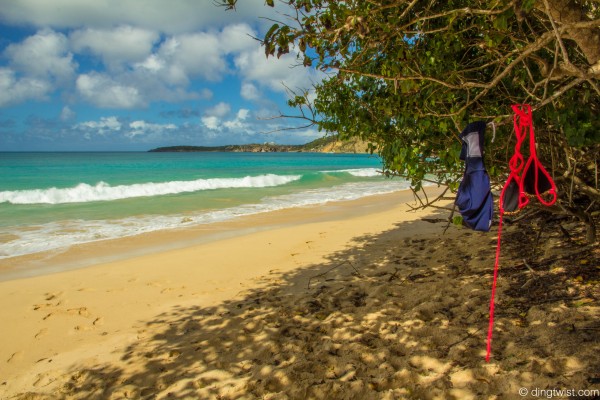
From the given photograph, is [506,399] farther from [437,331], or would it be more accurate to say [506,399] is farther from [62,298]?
[62,298]

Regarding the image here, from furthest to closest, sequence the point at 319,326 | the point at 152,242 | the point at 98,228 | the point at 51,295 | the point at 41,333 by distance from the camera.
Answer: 1. the point at 98,228
2. the point at 152,242
3. the point at 51,295
4. the point at 41,333
5. the point at 319,326

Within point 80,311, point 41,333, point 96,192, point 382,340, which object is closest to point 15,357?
point 41,333

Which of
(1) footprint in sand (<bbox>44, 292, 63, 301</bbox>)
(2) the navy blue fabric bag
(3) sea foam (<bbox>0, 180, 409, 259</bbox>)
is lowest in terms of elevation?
(1) footprint in sand (<bbox>44, 292, 63, 301</bbox>)

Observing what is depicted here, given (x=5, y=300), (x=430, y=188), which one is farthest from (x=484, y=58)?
(x=430, y=188)

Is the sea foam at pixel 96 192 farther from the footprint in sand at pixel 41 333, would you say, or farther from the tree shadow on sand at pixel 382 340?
the tree shadow on sand at pixel 382 340

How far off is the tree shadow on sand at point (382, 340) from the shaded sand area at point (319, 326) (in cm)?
2

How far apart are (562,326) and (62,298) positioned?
673cm

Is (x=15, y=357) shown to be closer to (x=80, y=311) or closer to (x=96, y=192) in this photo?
(x=80, y=311)

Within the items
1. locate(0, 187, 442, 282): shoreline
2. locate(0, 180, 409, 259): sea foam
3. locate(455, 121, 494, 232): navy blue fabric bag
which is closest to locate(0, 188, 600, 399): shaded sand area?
locate(0, 187, 442, 282): shoreline

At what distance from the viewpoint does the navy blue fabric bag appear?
3.16m

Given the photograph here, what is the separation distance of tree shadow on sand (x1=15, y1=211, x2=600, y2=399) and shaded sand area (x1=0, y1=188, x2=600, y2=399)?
2 cm

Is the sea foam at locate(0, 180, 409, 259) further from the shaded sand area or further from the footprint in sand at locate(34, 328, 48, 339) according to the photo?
the footprint in sand at locate(34, 328, 48, 339)

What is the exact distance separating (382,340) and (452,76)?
9.11 feet

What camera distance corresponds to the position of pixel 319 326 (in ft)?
15.0
